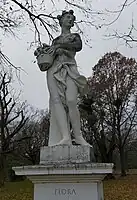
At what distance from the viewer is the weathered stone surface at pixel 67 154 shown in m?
5.12

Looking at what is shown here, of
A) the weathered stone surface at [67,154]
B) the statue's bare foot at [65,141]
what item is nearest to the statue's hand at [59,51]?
the statue's bare foot at [65,141]

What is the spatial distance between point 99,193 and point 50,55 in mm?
2395

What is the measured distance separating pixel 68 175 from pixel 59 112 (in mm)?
1112

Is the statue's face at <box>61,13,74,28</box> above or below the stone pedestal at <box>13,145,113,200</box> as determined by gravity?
above

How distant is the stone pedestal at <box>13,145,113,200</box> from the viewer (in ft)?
15.8

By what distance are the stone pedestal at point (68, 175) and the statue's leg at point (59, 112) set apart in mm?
227

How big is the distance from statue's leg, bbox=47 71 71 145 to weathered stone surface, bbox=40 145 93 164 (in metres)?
0.14

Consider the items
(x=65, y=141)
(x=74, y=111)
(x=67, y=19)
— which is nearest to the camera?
(x=65, y=141)

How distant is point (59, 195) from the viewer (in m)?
4.99

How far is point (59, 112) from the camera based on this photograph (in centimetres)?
555

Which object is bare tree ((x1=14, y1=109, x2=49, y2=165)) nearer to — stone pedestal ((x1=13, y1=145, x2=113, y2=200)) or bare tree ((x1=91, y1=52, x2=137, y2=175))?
bare tree ((x1=91, y1=52, x2=137, y2=175))

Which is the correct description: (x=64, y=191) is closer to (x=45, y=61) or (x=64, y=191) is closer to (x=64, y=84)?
(x=64, y=84)

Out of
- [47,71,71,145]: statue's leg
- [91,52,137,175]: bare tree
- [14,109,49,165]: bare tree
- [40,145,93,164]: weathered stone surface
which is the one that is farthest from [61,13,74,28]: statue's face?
[14,109,49,165]: bare tree

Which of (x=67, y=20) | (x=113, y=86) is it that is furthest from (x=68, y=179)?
(x=113, y=86)
